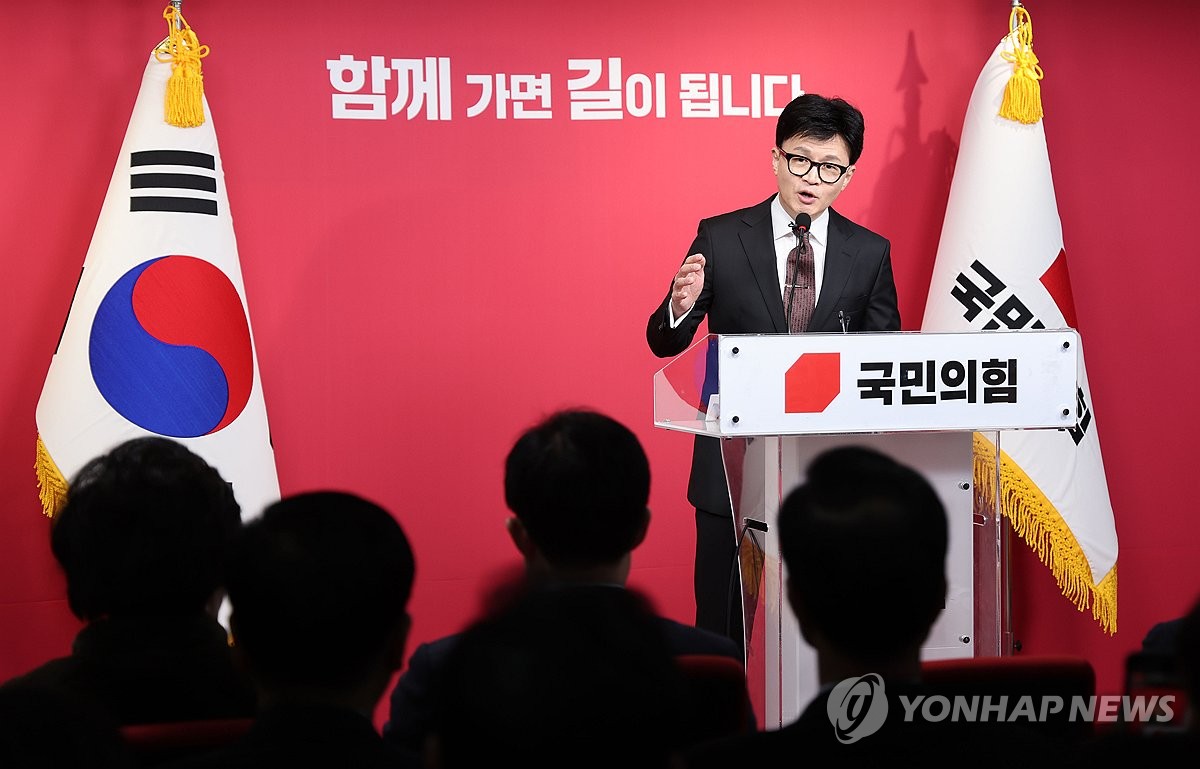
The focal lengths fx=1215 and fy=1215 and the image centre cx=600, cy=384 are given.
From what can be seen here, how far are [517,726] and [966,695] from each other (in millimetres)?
776

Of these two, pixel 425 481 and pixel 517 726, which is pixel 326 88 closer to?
pixel 425 481

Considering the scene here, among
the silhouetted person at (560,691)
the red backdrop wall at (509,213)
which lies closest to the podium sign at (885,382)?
the silhouetted person at (560,691)

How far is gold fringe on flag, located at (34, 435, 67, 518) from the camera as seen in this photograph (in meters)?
3.34

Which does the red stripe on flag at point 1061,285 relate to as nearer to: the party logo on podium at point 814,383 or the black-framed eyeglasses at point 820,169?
the black-framed eyeglasses at point 820,169

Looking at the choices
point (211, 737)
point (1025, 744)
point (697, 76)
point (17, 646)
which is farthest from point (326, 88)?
point (1025, 744)

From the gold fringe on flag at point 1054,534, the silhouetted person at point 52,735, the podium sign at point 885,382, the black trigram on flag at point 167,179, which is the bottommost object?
the gold fringe on flag at point 1054,534

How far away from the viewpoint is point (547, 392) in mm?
3926

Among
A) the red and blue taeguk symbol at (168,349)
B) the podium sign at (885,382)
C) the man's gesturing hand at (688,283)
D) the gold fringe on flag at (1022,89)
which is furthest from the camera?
the gold fringe on flag at (1022,89)

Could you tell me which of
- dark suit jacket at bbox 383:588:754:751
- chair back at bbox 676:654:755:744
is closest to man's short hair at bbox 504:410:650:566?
dark suit jacket at bbox 383:588:754:751

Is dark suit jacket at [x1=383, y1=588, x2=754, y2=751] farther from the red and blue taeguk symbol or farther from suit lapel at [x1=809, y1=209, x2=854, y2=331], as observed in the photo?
the red and blue taeguk symbol

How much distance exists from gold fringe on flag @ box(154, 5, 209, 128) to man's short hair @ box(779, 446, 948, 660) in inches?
104

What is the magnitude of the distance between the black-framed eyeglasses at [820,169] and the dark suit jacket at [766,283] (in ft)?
0.48

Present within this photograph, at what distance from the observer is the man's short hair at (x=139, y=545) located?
161 centimetres

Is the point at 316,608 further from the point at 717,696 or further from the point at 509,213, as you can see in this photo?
the point at 509,213
